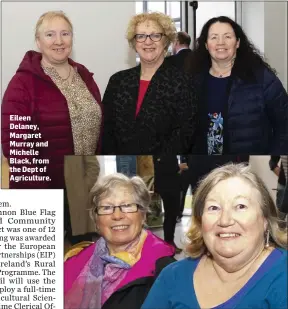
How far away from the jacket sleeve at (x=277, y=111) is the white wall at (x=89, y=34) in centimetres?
37

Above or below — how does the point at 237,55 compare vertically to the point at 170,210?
above

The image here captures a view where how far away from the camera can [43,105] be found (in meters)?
1.72

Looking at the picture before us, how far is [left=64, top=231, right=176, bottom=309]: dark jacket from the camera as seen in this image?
177cm

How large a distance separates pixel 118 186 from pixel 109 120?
0.18m

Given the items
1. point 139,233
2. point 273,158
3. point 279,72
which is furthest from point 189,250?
point 279,72

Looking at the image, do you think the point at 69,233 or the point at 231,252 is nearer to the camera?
the point at 231,252

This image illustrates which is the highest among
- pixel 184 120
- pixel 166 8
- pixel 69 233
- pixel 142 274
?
pixel 166 8

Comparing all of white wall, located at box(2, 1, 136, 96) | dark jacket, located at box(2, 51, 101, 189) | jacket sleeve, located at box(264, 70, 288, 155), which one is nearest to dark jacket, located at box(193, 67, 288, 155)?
jacket sleeve, located at box(264, 70, 288, 155)

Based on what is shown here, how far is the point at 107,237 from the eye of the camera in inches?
70.1

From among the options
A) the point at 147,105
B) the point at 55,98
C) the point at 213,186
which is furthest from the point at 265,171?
the point at 55,98

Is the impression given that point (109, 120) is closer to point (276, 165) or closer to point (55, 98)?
point (55, 98)

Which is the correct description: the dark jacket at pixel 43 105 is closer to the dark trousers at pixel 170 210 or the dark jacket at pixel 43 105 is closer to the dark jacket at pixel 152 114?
the dark jacket at pixel 152 114

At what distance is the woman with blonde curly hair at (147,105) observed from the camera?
1.72 m

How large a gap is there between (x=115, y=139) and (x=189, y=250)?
0.36 metres
